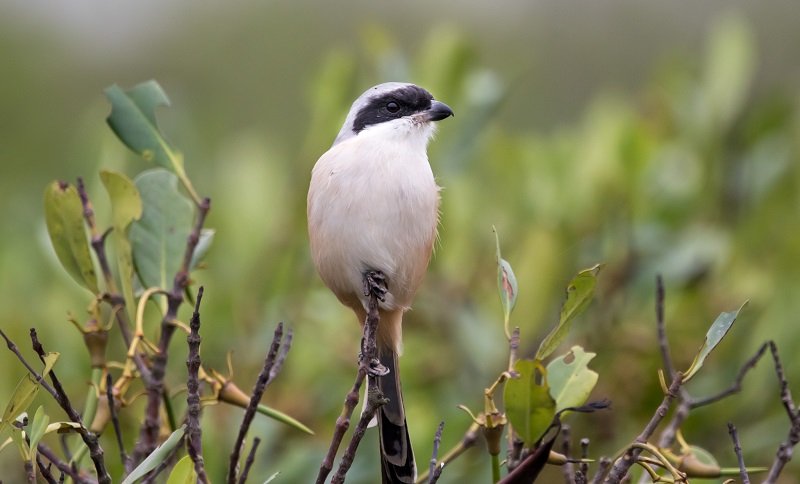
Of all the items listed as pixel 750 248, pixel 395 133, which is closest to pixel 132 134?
pixel 395 133

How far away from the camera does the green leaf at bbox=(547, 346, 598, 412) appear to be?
6.92 feet

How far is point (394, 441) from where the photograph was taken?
259 cm

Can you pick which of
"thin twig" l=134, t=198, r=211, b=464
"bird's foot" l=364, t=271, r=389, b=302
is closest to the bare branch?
"bird's foot" l=364, t=271, r=389, b=302

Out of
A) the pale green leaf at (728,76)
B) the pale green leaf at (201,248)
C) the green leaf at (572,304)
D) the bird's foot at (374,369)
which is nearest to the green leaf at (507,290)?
the green leaf at (572,304)

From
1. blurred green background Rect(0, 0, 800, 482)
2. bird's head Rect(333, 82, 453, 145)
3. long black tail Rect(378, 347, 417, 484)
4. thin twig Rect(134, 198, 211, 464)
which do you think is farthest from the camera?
blurred green background Rect(0, 0, 800, 482)

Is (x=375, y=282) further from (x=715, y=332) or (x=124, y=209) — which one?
(x=715, y=332)

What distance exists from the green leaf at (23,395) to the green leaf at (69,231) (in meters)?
0.51

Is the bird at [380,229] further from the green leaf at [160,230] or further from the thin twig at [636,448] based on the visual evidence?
the thin twig at [636,448]

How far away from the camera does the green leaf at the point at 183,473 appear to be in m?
1.90

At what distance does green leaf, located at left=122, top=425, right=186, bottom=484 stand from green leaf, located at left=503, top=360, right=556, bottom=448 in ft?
1.98

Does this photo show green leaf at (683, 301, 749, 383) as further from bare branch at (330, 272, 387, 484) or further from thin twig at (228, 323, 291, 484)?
thin twig at (228, 323, 291, 484)

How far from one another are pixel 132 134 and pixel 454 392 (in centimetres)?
168

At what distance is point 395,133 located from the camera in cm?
297

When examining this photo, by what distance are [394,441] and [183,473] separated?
2.57 feet
